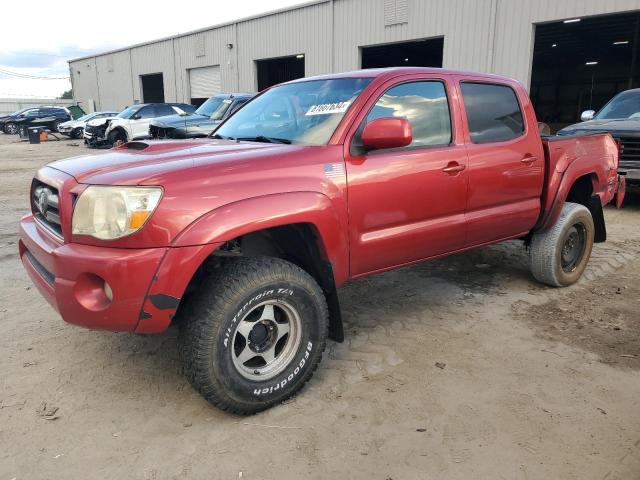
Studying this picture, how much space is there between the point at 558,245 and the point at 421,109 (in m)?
1.94

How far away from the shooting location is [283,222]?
2.63 metres

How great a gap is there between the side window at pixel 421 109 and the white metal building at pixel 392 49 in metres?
11.4

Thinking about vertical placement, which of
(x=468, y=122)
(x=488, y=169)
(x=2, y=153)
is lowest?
(x=2, y=153)

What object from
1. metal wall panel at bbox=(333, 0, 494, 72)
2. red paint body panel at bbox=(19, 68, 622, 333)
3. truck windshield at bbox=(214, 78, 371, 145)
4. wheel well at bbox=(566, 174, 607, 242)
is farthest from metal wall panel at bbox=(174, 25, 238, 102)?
red paint body panel at bbox=(19, 68, 622, 333)

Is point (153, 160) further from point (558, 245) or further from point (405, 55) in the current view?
point (405, 55)

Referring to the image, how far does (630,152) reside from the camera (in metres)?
7.80

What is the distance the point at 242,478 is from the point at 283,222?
4.01 ft

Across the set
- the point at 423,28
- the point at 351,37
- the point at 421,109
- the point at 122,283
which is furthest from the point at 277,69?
the point at 122,283

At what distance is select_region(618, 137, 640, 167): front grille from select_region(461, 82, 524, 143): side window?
471 cm

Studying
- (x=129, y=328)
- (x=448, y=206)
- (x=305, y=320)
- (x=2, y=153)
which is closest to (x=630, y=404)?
(x=448, y=206)

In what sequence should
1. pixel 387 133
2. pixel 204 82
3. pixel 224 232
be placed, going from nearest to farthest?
1. pixel 224 232
2. pixel 387 133
3. pixel 204 82

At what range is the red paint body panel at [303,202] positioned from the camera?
7.73 feet

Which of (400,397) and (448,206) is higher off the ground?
(448,206)

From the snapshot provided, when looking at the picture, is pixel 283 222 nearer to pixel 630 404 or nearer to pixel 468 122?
pixel 468 122
